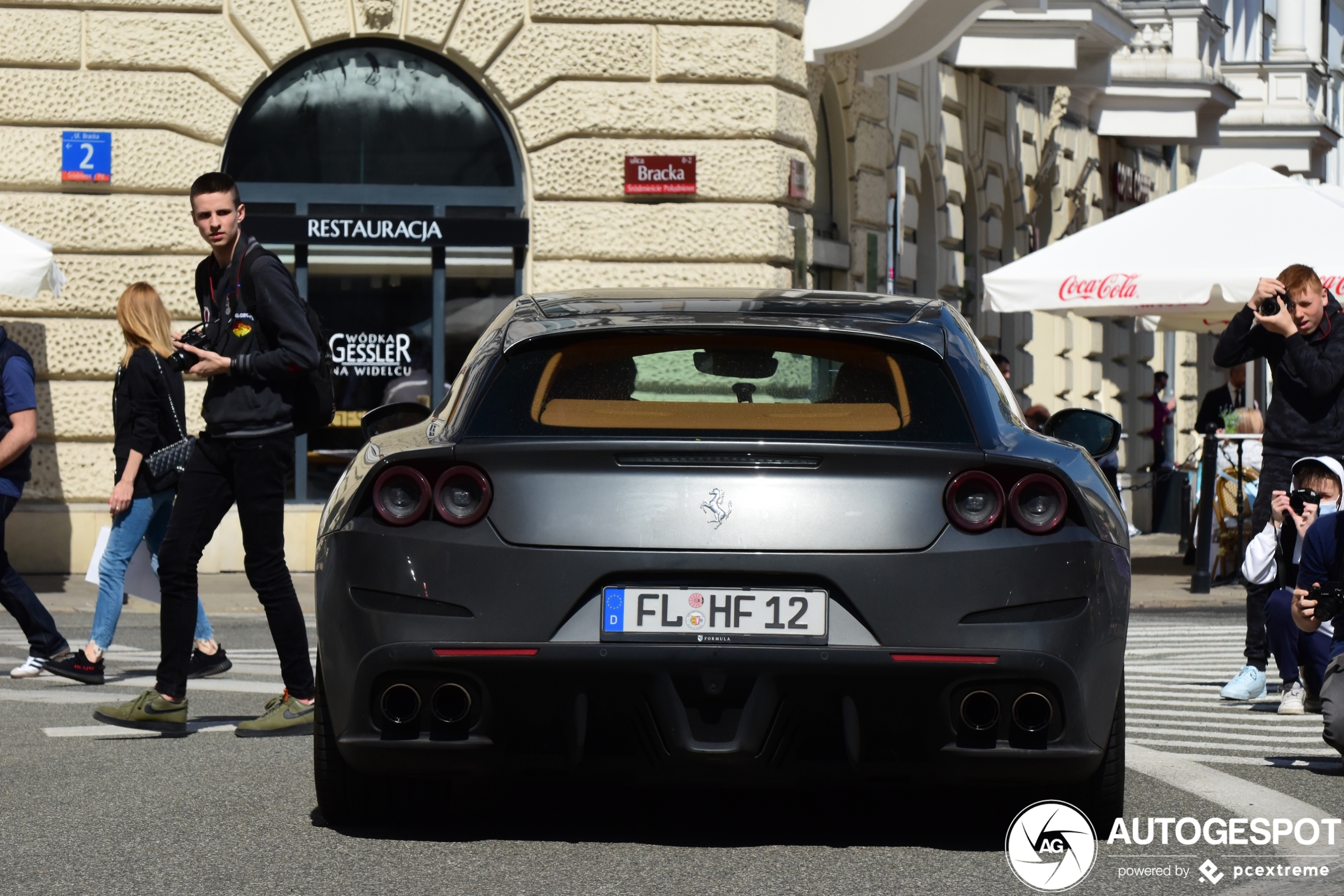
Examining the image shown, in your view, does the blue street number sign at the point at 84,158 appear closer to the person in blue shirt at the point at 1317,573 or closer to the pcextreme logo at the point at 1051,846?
the person in blue shirt at the point at 1317,573

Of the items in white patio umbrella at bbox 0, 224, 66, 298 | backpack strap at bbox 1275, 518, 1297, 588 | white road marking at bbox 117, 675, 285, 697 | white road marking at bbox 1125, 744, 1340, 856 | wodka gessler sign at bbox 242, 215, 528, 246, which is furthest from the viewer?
wodka gessler sign at bbox 242, 215, 528, 246

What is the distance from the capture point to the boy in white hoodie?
8.25 m

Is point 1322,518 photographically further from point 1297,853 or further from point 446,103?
point 446,103

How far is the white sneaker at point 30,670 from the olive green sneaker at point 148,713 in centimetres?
210

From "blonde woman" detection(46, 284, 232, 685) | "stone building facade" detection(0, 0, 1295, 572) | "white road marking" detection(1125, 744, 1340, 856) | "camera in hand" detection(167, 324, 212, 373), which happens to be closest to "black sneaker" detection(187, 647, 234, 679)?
"blonde woman" detection(46, 284, 232, 685)

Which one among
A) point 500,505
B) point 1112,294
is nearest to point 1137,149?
point 1112,294

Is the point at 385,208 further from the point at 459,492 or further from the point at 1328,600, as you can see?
the point at 459,492

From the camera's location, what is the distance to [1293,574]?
8.55 metres

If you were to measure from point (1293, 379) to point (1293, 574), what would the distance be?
88 cm

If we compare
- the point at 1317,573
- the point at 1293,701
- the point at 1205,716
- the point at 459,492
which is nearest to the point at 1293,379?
the point at 1293,701

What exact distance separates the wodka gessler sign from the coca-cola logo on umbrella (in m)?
4.04

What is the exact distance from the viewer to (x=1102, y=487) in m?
5.36

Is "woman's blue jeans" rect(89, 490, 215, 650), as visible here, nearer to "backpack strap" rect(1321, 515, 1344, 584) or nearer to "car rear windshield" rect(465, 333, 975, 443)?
"car rear windshield" rect(465, 333, 975, 443)

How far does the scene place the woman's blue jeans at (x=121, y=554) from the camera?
960 cm
